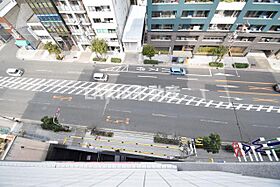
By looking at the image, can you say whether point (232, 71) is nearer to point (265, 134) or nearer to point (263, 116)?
point (263, 116)

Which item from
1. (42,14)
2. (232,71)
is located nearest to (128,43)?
(42,14)

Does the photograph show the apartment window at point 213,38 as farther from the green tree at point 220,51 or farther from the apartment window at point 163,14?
the apartment window at point 163,14

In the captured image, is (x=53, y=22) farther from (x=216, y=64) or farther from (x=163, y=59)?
(x=216, y=64)

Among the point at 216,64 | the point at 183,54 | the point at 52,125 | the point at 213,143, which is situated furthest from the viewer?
the point at 183,54

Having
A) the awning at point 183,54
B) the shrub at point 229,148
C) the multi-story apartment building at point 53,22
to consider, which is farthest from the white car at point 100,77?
the shrub at point 229,148

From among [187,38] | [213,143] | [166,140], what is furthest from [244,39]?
[166,140]

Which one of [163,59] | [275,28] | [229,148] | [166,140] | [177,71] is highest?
[275,28]

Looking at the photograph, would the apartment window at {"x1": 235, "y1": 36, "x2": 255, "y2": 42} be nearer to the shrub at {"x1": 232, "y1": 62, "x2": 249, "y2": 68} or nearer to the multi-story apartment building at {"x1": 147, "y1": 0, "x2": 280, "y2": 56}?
the multi-story apartment building at {"x1": 147, "y1": 0, "x2": 280, "y2": 56}
